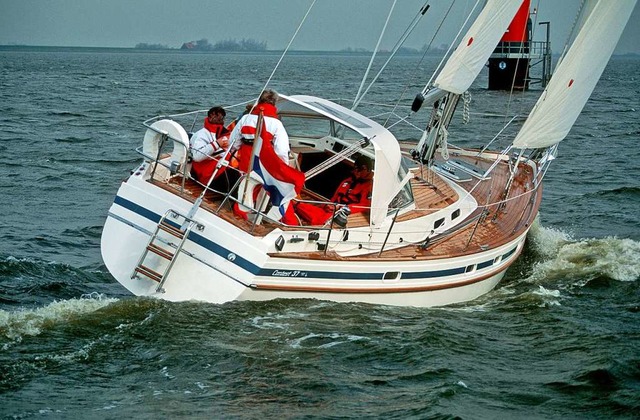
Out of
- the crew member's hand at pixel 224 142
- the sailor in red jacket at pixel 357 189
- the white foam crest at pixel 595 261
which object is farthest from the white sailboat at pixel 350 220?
the white foam crest at pixel 595 261

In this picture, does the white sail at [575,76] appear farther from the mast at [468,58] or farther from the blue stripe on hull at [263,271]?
the blue stripe on hull at [263,271]

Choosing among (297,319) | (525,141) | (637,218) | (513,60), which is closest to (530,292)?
(525,141)

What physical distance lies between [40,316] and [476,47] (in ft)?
26.0

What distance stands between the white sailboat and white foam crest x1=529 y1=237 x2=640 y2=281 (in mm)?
1031

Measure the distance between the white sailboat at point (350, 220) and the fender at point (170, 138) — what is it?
→ 2 cm

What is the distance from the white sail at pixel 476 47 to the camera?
14922 mm

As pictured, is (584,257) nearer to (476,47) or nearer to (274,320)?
(476,47)

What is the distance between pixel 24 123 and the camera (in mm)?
34719

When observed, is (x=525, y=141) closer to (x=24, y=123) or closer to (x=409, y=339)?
(x=409, y=339)

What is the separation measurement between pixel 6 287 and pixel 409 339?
18.3 feet

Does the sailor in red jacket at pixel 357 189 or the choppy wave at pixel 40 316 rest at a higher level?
the sailor in red jacket at pixel 357 189

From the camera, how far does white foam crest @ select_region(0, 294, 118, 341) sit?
417 inches

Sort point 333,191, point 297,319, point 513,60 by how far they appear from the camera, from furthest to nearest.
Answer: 1. point 513,60
2. point 333,191
3. point 297,319

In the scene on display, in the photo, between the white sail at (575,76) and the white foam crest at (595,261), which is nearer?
the white sail at (575,76)
